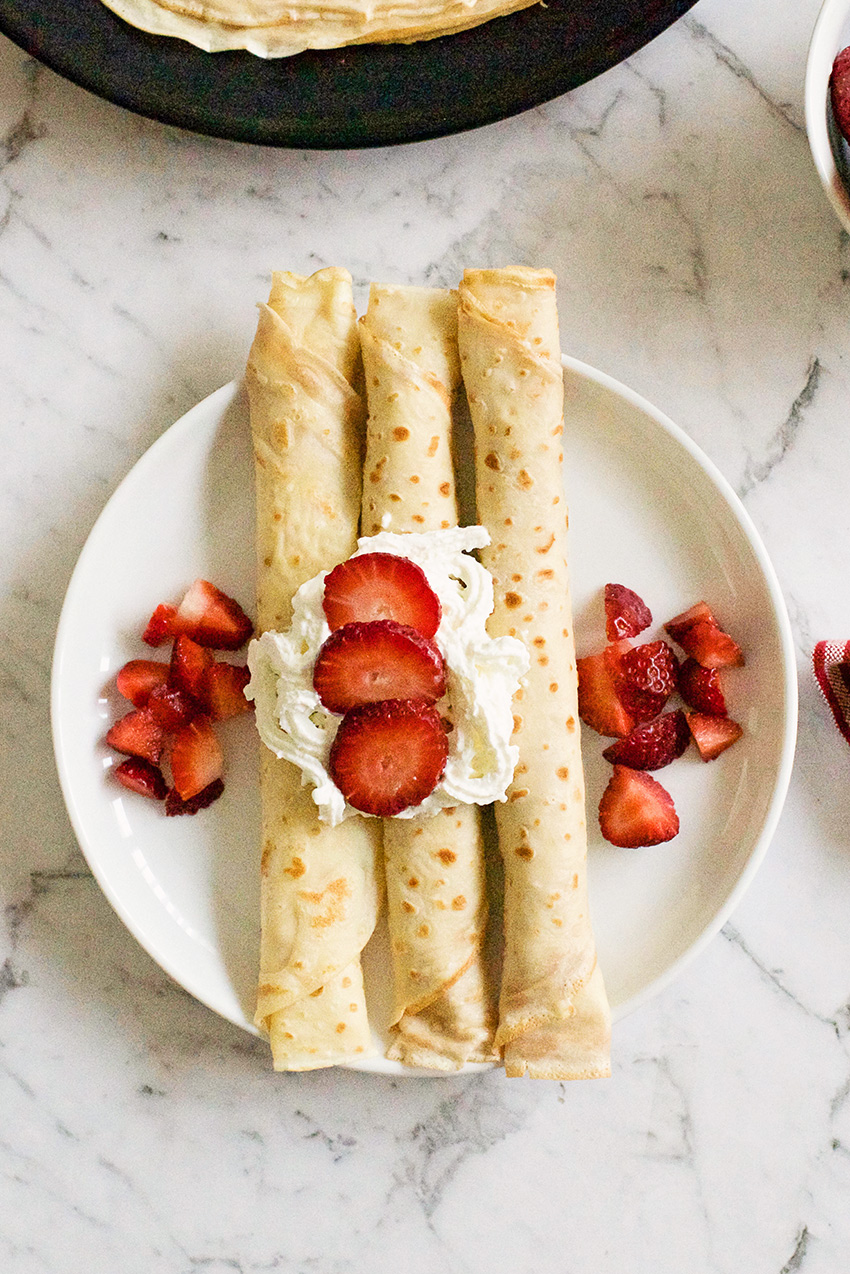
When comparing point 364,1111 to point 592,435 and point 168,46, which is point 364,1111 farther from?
point 168,46

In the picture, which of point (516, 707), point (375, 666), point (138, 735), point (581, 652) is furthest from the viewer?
point (581, 652)

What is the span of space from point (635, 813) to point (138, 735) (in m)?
1.01

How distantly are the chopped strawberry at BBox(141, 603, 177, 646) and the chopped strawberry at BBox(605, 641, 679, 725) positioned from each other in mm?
895

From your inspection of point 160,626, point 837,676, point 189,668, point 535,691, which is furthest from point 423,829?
point 837,676

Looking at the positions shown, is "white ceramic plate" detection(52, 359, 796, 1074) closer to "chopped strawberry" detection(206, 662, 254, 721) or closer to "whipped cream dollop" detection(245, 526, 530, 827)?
"chopped strawberry" detection(206, 662, 254, 721)

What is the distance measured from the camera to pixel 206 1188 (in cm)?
215

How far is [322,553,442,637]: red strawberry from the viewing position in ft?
5.75

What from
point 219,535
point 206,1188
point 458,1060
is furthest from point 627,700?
point 206,1188

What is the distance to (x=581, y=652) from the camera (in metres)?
2.08

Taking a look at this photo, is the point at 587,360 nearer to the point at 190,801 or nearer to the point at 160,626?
the point at 160,626

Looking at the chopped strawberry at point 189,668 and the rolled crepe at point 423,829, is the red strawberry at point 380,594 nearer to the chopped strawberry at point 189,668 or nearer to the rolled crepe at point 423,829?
the rolled crepe at point 423,829

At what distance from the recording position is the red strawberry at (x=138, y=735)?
1.97 meters

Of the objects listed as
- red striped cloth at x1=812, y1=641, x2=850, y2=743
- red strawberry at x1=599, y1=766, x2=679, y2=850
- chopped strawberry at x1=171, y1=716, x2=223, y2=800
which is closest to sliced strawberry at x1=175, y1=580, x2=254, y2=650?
chopped strawberry at x1=171, y1=716, x2=223, y2=800

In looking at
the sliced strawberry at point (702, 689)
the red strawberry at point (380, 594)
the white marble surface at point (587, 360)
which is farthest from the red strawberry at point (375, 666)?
the white marble surface at point (587, 360)
